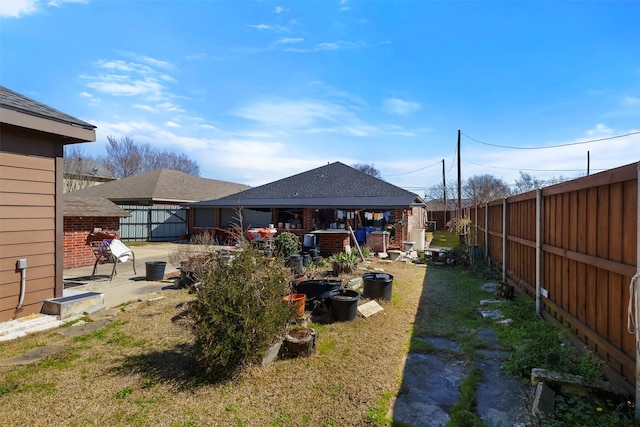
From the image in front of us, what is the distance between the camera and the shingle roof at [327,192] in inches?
605

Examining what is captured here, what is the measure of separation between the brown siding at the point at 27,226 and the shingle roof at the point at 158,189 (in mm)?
15691

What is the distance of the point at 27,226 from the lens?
4711 millimetres

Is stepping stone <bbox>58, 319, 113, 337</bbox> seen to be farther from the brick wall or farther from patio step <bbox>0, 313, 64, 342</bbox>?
the brick wall

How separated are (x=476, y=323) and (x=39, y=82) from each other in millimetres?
14068

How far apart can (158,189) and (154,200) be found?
1227 mm

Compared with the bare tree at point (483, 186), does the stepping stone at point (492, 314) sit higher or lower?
lower

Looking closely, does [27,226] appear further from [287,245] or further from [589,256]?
[589,256]

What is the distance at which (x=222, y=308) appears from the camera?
3.08 meters

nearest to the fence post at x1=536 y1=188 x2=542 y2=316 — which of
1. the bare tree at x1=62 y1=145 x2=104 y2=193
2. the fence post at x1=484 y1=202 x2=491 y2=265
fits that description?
the fence post at x1=484 y1=202 x2=491 y2=265

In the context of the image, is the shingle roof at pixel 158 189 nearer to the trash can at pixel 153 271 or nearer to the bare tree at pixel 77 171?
the bare tree at pixel 77 171

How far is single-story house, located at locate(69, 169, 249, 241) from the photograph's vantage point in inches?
730

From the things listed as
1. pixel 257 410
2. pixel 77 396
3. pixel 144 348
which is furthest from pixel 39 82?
pixel 257 410

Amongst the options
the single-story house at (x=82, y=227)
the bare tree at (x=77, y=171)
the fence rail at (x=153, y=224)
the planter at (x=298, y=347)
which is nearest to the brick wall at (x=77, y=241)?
the single-story house at (x=82, y=227)

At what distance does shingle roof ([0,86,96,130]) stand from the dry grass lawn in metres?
3.07
